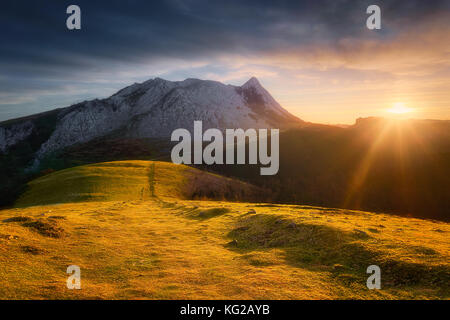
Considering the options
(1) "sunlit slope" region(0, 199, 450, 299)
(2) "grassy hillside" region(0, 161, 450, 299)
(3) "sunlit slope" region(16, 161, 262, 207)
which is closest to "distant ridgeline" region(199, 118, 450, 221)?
(3) "sunlit slope" region(16, 161, 262, 207)

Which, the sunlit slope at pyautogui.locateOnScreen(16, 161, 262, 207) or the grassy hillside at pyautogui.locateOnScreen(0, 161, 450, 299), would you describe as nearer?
the grassy hillside at pyautogui.locateOnScreen(0, 161, 450, 299)

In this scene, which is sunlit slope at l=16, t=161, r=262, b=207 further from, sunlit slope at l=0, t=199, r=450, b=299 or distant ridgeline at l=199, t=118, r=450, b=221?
sunlit slope at l=0, t=199, r=450, b=299

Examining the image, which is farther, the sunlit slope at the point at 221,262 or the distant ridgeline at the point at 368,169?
the distant ridgeline at the point at 368,169

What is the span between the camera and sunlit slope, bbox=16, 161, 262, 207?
54.8 metres

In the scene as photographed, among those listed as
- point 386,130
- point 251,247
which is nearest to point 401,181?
point 386,130

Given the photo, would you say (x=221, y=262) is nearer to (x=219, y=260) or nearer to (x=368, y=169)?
(x=219, y=260)

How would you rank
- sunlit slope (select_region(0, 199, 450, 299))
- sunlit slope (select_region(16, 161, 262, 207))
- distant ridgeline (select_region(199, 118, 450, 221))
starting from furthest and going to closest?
distant ridgeline (select_region(199, 118, 450, 221))
sunlit slope (select_region(16, 161, 262, 207))
sunlit slope (select_region(0, 199, 450, 299))

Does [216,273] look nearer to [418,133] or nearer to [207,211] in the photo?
[207,211]

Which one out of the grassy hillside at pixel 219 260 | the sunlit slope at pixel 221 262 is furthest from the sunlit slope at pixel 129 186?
the sunlit slope at pixel 221 262

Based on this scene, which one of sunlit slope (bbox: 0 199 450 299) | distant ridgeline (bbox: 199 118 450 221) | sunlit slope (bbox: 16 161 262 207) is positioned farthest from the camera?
distant ridgeline (bbox: 199 118 450 221)

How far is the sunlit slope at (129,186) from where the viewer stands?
180 ft

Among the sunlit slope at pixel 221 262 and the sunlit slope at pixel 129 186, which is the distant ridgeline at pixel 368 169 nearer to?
the sunlit slope at pixel 129 186
